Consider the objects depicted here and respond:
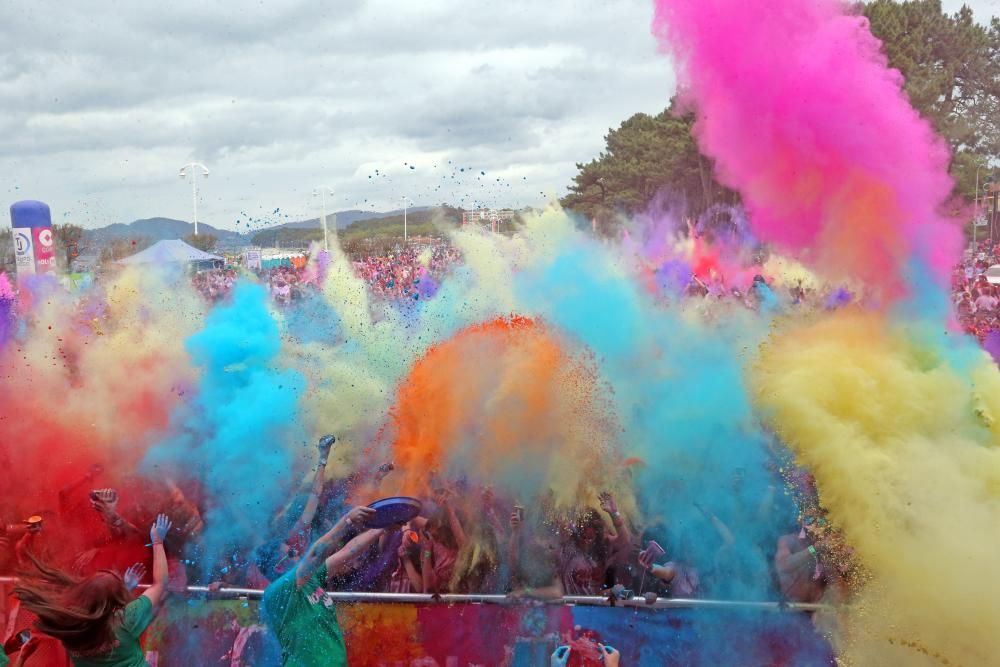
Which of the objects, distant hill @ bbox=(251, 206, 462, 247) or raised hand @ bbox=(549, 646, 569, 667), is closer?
raised hand @ bbox=(549, 646, 569, 667)

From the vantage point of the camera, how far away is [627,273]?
6633mm

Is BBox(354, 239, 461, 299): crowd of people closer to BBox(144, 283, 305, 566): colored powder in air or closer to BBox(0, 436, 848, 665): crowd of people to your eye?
BBox(144, 283, 305, 566): colored powder in air

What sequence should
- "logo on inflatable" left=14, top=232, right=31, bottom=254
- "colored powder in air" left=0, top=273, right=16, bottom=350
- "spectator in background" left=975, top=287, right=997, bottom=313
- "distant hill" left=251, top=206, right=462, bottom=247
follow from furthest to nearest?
"distant hill" left=251, top=206, right=462, bottom=247
"logo on inflatable" left=14, top=232, right=31, bottom=254
"spectator in background" left=975, top=287, right=997, bottom=313
"colored powder in air" left=0, top=273, right=16, bottom=350

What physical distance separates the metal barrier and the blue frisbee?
44 cm

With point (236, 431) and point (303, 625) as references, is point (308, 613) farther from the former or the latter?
point (236, 431)

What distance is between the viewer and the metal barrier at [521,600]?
4.14m

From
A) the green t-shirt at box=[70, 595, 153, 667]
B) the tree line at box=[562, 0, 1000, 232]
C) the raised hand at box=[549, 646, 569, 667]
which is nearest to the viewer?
the green t-shirt at box=[70, 595, 153, 667]

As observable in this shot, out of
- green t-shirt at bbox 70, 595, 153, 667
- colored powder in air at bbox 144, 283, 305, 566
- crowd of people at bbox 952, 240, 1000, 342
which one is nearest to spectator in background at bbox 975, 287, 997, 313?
crowd of people at bbox 952, 240, 1000, 342

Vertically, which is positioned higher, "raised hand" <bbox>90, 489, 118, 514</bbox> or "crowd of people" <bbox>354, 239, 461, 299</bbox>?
"crowd of people" <bbox>354, 239, 461, 299</bbox>

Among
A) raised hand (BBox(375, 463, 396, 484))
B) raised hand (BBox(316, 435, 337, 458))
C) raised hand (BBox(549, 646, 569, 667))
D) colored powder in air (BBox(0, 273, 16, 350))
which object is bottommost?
raised hand (BBox(549, 646, 569, 667))

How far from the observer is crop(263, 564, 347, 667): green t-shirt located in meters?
3.40

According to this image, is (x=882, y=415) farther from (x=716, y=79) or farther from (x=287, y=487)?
(x=287, y=487)

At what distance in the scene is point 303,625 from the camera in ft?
11.2

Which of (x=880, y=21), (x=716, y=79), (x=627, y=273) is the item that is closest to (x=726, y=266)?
(x=627, y=273)
